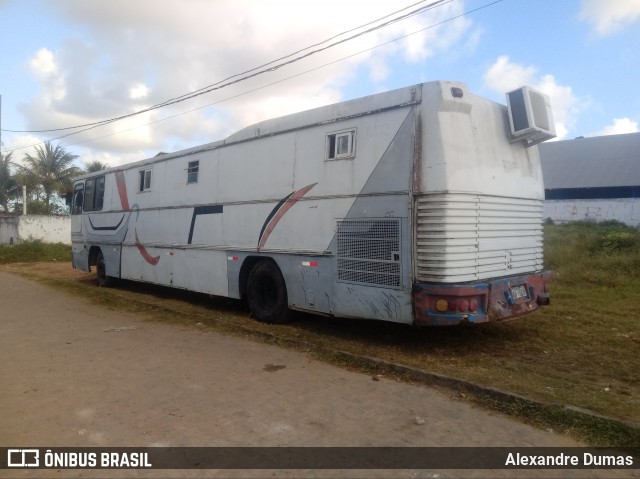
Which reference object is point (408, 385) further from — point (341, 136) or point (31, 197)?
point (31, 197)

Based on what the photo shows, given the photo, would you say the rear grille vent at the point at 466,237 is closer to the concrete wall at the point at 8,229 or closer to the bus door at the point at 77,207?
the bus door at the point at 77,207

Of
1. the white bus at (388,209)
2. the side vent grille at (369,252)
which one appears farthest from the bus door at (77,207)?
the side vent grille at (369,252)

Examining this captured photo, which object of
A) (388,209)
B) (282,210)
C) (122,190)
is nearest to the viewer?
(388,209)

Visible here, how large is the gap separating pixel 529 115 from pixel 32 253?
25.1 metres

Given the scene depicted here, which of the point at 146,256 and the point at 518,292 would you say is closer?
the point at 518,292

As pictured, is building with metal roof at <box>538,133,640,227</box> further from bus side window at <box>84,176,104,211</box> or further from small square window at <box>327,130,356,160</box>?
bus side window at <box>84,176,104,211</box>

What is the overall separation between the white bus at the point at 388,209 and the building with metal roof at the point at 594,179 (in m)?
19.1

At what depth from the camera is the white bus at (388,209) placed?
232 inches

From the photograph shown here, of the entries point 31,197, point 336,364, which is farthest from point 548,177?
point 31,197

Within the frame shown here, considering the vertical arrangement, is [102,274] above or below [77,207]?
below

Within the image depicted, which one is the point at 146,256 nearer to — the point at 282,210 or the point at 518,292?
the point at 282,210

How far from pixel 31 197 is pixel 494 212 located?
34.7 metres

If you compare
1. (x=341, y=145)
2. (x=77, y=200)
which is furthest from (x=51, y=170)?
(x=341, y=145)

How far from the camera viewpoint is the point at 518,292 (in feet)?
21.5
